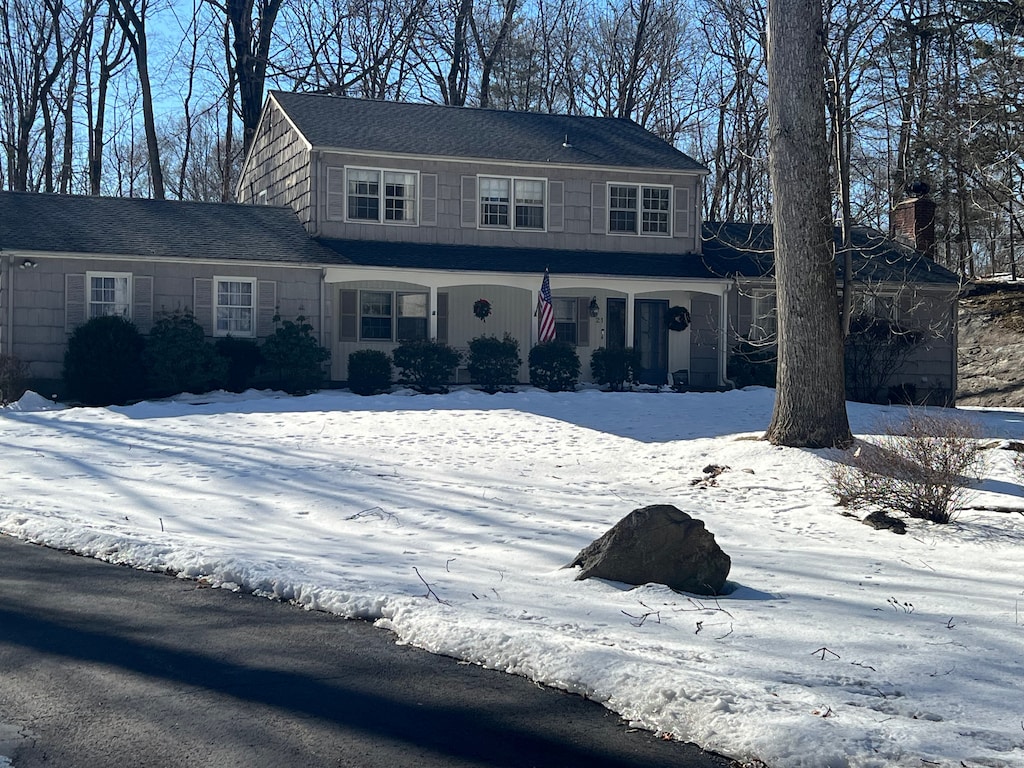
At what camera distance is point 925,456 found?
10539 millimetres

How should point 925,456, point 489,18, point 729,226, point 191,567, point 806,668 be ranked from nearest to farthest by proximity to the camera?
point 806,668 → point 191,567 → point 925,456 → point 729,226 → point 489,18

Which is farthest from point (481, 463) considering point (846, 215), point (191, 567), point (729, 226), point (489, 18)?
point (489, 18)

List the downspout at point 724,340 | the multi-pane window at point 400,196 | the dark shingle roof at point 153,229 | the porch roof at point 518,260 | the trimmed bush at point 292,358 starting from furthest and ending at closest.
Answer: the downspout at point 724,340 → the multi-pane window at point 400,196 → the porch roof at point 518,260 → the dark shingle roof at point 153,229 → the trimmed bush at point 292,358

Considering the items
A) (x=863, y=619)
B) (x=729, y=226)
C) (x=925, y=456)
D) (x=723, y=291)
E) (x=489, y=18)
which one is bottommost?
(x=863, y=619)

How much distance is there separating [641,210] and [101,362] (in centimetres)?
1333

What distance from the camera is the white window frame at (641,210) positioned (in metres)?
26.5

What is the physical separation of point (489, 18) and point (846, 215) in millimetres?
26566

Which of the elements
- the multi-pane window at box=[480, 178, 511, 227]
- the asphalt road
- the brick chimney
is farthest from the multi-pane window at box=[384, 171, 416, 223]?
the asphalt road

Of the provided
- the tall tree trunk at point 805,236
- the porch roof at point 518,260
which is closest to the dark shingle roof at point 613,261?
the porch roof at point 518,260

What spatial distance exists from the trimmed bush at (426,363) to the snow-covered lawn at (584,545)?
14.3 ft

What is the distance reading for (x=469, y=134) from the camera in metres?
26.6

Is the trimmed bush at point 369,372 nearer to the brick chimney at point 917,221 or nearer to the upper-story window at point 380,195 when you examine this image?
the upper-story window at point 380,195

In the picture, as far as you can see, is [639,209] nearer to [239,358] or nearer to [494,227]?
[494,227]

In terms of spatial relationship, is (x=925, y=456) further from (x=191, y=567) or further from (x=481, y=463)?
(x=191, y=567)
